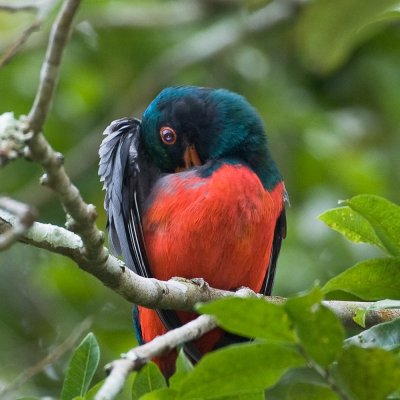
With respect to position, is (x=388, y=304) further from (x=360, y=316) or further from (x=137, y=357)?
(x=137, y=357)

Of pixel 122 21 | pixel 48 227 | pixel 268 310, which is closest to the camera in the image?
pixel 268 310

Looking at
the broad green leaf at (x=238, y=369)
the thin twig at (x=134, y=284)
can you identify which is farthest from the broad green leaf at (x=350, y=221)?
the broad green leaf at (x=238, y=369)

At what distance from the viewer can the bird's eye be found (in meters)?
Result: 5.12

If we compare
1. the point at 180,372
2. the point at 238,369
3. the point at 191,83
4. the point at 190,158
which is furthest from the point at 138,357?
the point at 191,83

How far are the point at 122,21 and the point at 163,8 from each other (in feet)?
1.52

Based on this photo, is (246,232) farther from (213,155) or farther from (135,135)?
(135,135)

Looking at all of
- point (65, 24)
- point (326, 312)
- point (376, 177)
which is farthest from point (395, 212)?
point (376, 177)

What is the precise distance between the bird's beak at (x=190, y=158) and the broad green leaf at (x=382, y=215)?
6.37ft

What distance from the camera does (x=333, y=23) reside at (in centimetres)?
487

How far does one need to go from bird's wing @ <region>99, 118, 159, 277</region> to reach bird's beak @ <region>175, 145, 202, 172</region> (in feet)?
0.52

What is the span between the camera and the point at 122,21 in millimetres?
7336

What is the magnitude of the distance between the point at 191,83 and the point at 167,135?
8.23ft

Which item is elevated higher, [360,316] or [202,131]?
[202,131]

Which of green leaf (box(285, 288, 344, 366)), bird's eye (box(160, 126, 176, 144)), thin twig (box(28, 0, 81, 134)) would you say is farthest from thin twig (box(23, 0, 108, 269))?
bird's eye (box(160, 126, 176, 144))
